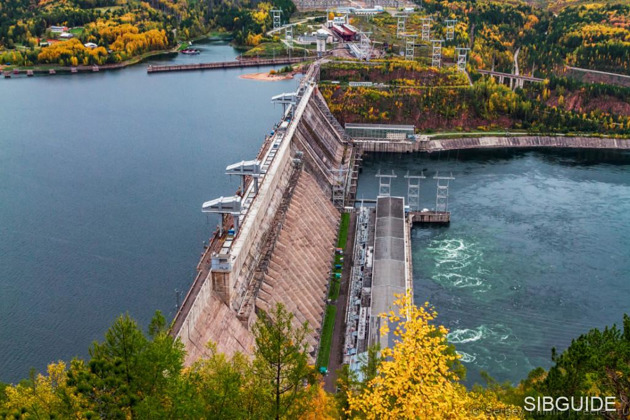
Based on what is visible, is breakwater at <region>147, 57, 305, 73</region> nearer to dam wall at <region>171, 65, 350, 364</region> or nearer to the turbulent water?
the turbulent water

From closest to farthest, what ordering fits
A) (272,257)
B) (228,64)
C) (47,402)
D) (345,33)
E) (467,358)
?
(47,402), (467,358), (272,257), (228,64), (345,33)

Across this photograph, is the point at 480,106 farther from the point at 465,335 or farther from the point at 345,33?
the point at 465,335

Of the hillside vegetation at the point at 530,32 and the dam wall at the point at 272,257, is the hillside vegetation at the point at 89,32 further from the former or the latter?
the dam wall at the point at 272,257

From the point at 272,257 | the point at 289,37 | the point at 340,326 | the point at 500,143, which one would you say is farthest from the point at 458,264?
the point at 289,37

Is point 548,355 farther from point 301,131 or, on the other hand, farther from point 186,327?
point 301,131

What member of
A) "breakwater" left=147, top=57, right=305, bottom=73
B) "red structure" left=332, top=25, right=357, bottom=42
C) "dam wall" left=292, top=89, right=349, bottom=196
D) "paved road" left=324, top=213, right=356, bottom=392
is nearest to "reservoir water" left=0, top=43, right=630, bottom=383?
"dam wall" left=292, top=89, right=349, bottom=196

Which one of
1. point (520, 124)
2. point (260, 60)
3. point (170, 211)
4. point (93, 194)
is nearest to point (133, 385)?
point (170, 211)
